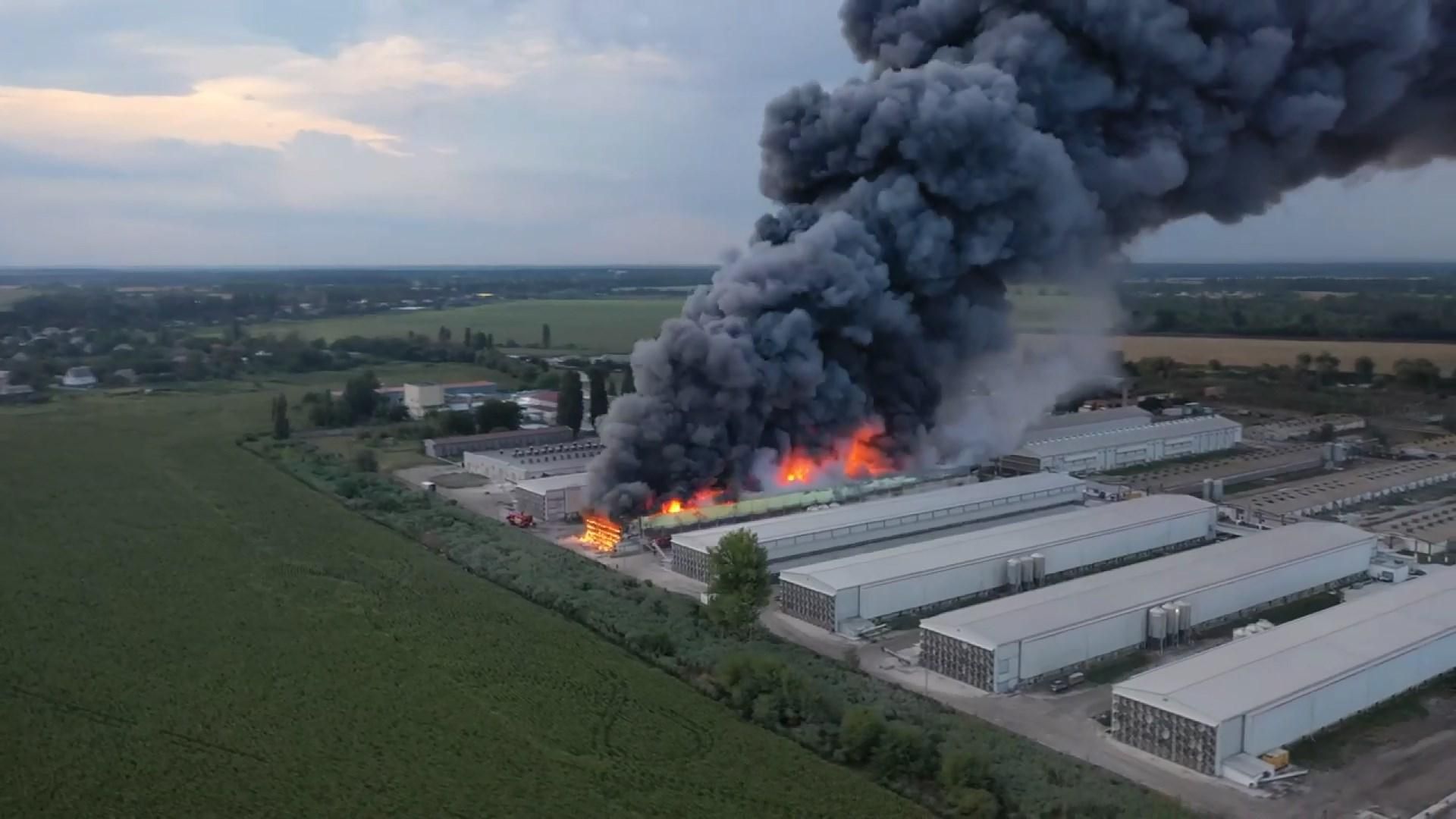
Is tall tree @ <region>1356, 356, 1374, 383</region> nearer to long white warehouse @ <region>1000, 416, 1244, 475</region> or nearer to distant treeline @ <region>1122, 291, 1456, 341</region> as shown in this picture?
distant treeline @ <region>1122, 291, 1456, 341</region>

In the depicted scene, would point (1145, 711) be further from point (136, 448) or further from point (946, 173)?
point (136, 448)

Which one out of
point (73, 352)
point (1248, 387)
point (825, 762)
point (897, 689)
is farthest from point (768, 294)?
point (73, 352)

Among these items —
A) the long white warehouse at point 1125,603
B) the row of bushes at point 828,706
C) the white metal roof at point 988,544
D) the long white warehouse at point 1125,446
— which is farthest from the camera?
the long white warehouse at point 1125,446

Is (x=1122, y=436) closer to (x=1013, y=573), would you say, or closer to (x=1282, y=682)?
(x=1013, y=573)

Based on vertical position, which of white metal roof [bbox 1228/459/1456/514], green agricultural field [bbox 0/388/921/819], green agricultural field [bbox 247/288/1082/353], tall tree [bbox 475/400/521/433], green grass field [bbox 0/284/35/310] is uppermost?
green grass field [bbox 0/284/35/310]

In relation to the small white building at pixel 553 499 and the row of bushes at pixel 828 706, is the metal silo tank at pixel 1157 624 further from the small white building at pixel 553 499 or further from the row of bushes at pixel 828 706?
the small white building at pixel 553 499

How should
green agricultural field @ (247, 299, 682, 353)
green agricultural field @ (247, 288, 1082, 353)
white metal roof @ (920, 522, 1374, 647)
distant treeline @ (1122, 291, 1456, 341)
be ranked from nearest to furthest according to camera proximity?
1. white metal roof @ (920, 522, 1374, 647)
2. distant treeline @ (1122, 291, 1456, 341)
3. green agricultural field @ (247, 288, 1082, 353)
4. green agricultural field @ (247, 299, 682, 353)

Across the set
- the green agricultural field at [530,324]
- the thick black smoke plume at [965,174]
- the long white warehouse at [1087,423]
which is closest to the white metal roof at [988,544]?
the thick black smoke plume at [965,174]

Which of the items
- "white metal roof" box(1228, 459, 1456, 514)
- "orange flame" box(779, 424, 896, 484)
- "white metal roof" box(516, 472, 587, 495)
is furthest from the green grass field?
"white metal roof" box(1228, 459, 1456, 514)
